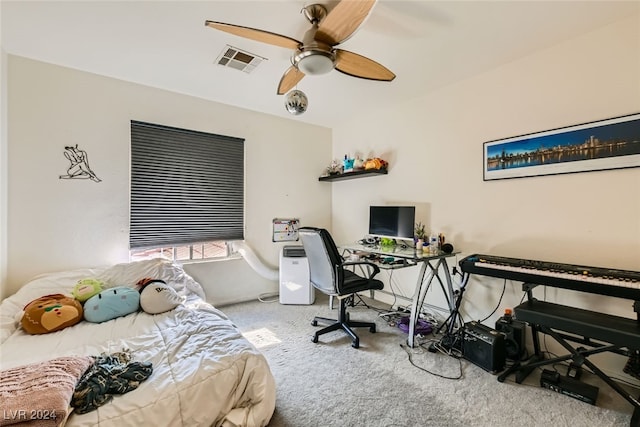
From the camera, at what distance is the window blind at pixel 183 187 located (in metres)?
2.85

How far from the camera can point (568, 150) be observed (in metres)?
2.11

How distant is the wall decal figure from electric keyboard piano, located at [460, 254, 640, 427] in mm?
3660

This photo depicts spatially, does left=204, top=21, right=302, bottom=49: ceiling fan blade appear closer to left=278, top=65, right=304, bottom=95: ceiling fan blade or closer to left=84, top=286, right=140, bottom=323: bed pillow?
left=278, top=65, right=304, bottom=95: ceiling fan blade

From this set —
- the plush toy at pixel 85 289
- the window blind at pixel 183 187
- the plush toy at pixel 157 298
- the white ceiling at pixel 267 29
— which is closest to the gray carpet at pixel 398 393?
the plush toy at pixel 157 298

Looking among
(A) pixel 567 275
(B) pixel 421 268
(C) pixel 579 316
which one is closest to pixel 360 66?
(B) pixel 421 268

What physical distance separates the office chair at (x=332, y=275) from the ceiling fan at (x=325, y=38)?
1.28 meters

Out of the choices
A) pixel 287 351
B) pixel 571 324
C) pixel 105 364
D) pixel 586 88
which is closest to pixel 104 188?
pixel 105 364

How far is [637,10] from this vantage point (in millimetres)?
1791

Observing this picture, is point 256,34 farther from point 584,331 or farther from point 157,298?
point 584,331

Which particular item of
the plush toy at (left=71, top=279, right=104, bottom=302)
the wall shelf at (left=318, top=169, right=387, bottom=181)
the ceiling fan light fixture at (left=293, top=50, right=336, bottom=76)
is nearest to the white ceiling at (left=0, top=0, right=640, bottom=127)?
the ceiling fan light fixture at (left=293, top=50, right=336, bottom=76)

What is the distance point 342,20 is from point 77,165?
2.73 meters

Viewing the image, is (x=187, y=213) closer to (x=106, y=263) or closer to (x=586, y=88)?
(x=106, y=263)

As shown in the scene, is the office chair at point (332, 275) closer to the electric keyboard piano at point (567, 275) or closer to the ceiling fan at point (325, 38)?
the electric keyboard piano at point (567, 275)

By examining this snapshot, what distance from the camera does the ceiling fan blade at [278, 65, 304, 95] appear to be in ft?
6.69
